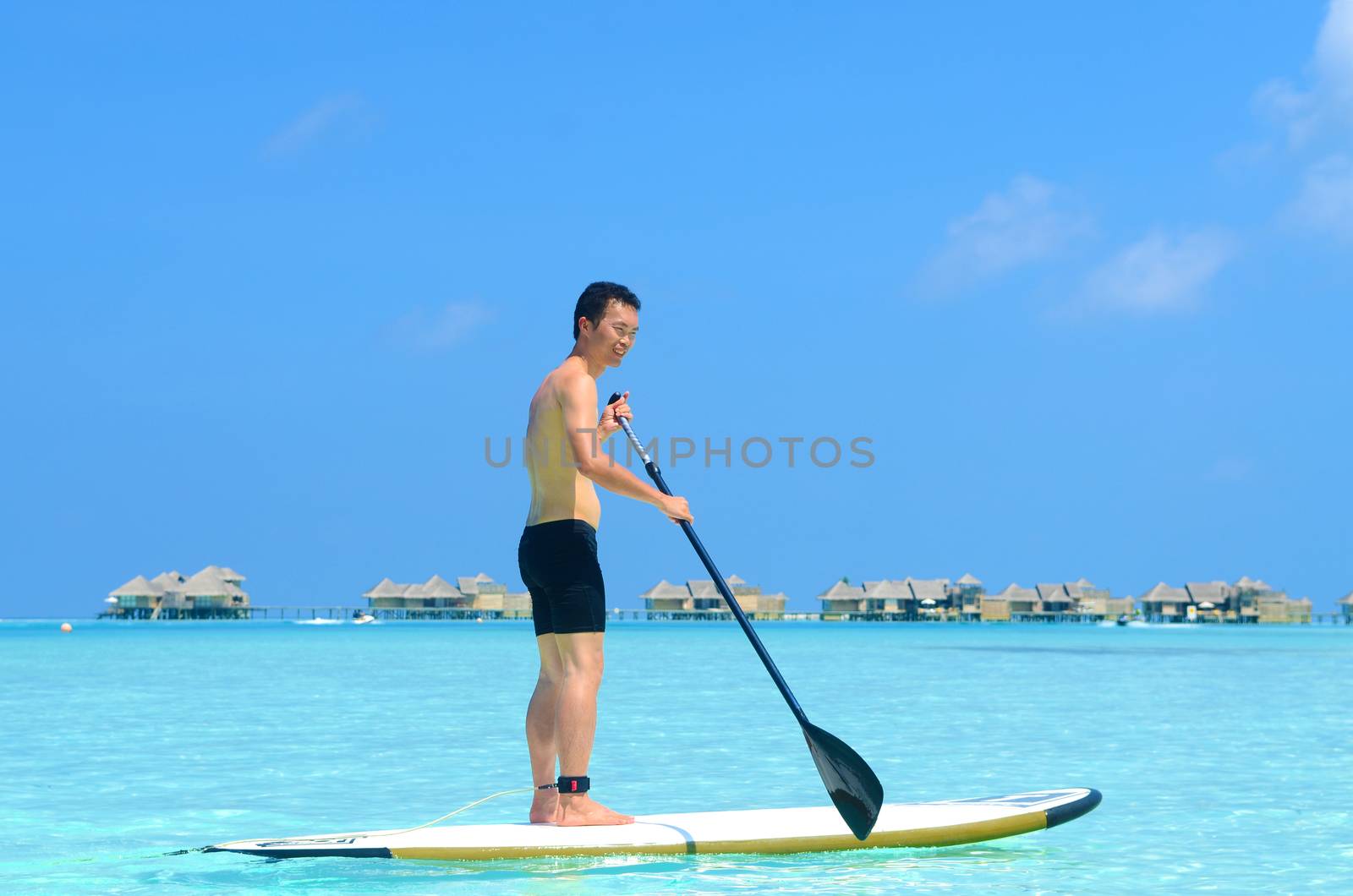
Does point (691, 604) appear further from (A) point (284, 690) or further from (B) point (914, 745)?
(B) point (914, 745)

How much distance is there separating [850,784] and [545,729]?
1.39 meters

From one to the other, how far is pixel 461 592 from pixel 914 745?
110 meters

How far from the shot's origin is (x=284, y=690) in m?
22.5

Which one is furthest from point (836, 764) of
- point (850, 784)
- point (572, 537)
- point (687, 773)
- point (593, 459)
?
point (687, 773)

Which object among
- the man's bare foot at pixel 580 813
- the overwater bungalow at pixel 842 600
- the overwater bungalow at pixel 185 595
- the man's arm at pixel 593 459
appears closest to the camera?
the man's arm at pixel 593 459

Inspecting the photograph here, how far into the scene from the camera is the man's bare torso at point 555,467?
604 centimetres

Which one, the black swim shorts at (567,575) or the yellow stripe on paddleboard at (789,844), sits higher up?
the black swim shorts at (567,575)

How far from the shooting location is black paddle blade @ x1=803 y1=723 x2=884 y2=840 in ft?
20.2

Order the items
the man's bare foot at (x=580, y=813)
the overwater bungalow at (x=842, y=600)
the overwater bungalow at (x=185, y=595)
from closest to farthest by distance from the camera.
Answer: the man's bare foot at (x=580, y=813) < the overwater bungalow at (x=185, y=595) < the overwater bungalow at (x=842, y=600)

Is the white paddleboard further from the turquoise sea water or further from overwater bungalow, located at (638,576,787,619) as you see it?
overwater bungalow, located at (638,576,787,619)

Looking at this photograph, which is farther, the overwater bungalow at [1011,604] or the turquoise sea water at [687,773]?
the overwater bungalow at [1011,604]

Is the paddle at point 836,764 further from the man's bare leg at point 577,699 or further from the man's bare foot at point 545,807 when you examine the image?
the man's bare foot at point 545,807

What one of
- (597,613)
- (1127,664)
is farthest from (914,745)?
(1127,664)

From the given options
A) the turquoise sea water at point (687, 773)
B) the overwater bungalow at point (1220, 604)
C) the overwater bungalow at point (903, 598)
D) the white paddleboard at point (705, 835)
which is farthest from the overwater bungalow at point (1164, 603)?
the white paddleboard at point (705, 835)
